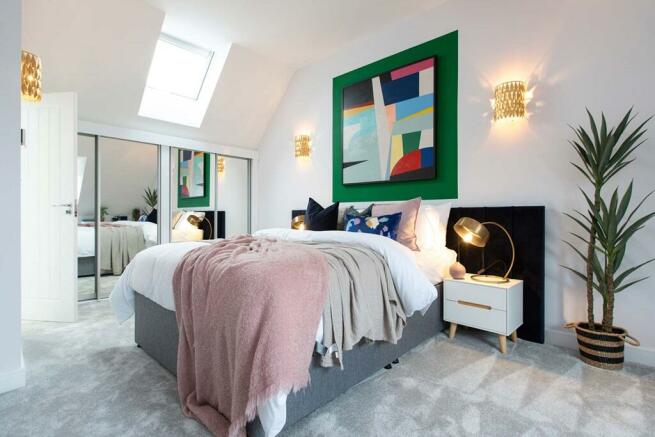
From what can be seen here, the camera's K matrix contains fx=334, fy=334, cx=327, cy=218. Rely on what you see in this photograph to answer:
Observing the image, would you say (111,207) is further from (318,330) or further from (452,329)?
(452,329)

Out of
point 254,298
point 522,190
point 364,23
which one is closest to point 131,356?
point 254,298

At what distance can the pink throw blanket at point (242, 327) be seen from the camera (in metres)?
1.21

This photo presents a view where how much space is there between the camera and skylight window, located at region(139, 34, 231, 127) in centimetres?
377

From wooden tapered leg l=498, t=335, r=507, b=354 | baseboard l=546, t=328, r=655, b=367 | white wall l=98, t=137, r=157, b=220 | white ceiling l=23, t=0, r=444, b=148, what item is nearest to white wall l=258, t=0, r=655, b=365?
baseboard l=546, t=328, r=655, b=367

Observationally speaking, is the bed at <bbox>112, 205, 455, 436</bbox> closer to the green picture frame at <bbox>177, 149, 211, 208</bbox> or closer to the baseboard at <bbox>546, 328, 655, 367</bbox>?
the baseboard at <bbox>546, 328, 655, 367</bbox>

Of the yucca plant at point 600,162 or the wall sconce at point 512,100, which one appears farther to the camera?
the wall sconce at point 512,100

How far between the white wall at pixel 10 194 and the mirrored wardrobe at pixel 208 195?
7.62 feet

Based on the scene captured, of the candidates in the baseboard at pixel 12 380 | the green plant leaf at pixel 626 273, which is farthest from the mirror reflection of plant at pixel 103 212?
the green plant leaf at pixel 626 273

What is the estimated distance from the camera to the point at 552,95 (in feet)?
7.89

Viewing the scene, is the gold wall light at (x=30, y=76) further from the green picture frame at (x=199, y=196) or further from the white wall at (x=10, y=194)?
the green picture frame at (x=199, y=196)

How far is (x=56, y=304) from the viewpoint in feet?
9.39

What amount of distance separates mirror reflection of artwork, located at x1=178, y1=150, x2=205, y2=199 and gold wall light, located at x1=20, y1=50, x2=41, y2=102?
1.93m

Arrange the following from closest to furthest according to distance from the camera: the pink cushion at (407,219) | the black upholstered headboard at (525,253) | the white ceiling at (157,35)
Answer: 1. the black upholstered headboard at (525,253)
2. the pink cushion at (407,219)
3. the white ceiling at (157,35)

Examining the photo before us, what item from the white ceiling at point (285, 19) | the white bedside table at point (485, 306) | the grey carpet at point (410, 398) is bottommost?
the grey carpet at point (410, 398)
